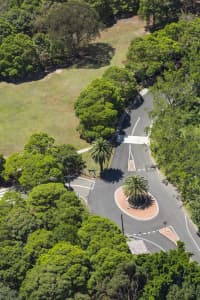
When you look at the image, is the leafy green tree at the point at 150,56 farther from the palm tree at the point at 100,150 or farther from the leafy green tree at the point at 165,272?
the leafy green tree at the point at 165,272

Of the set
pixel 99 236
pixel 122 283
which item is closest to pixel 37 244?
pixel 99 236

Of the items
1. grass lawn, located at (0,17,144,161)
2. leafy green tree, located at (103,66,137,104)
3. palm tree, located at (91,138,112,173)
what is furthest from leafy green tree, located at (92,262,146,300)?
leafy green tree, located at (103,66,137,104)

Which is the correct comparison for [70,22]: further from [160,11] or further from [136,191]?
[136,191]

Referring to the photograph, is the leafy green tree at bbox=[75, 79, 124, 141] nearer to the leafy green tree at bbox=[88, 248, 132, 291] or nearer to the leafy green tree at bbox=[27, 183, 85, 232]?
the leafy green tree at bbox=[27, 183, 85, 232]

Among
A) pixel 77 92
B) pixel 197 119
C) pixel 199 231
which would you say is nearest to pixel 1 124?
pixel 77 92

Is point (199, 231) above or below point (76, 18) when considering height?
below

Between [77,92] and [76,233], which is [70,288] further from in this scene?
[77,92]
